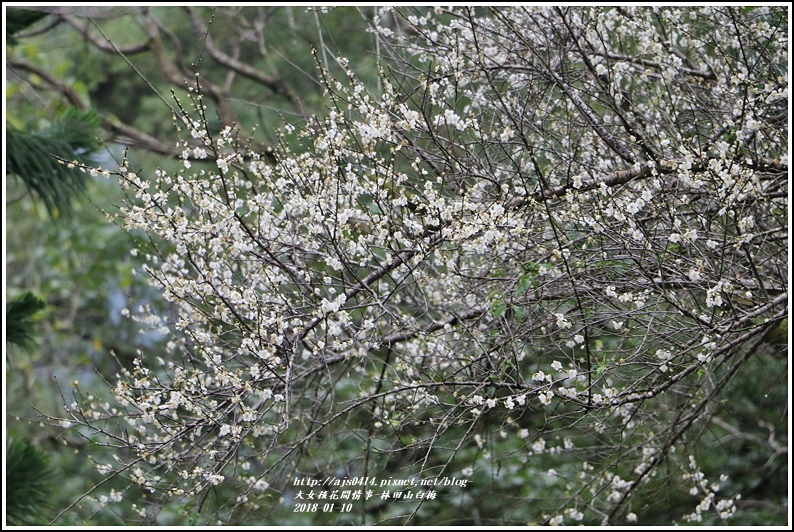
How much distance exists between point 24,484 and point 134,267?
2839 millimetres

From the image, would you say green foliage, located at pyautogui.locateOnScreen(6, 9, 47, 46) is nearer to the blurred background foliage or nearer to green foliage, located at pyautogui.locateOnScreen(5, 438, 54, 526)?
the blurred background foliage

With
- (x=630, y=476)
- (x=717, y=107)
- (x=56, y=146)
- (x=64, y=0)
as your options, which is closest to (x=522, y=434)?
(x=630, y=476)

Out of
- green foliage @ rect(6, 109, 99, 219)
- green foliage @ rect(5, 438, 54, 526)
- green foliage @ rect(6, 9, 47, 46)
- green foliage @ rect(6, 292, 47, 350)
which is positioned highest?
green foliage @ rect(6, 9, 47, 46)

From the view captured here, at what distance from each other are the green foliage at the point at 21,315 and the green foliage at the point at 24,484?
0.52 m

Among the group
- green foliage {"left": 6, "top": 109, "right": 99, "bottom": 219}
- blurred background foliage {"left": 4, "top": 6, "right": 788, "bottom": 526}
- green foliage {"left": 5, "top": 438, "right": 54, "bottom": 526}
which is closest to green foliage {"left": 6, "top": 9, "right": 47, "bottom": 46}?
blurred background foliage {"left": 4, "top": 6, "right": 788, "bottom": 526}

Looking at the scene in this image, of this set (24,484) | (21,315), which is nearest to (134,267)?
(21,315)

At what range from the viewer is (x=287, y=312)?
2359mm

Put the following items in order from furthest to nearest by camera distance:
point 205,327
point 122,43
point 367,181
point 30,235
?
point 30,235 < point 122,43 < point 205,327 < point 367,181

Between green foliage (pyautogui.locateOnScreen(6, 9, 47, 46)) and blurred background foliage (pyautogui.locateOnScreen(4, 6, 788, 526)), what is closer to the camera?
green foliage (pyautogui.locateOnScreen(6, 9, 47, 46))

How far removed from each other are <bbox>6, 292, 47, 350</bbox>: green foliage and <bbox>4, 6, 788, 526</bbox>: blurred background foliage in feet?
1.45

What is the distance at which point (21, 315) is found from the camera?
131 inches

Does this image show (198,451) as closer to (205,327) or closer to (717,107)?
(205,327)

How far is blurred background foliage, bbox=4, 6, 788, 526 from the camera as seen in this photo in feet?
12.5

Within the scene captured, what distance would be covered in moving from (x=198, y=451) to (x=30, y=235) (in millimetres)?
5917
